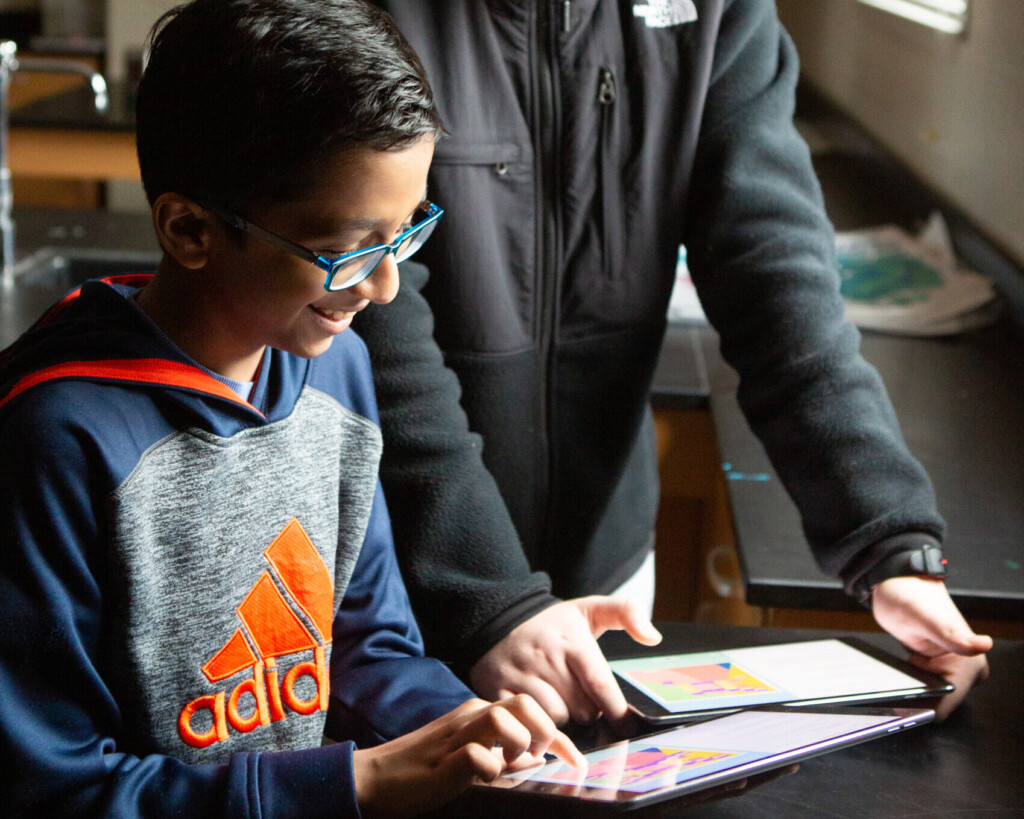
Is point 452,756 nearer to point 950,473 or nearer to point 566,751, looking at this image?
point 566,751

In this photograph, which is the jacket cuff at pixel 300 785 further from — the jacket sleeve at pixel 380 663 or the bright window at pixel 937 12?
the bright window at pixel 937 12

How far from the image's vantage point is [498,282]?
3.93ft

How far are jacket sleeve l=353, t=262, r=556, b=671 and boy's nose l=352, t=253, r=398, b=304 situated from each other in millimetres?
279

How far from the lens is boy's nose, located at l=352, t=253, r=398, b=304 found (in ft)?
2.48

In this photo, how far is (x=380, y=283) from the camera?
2.49 ft

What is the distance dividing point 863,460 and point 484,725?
550mm

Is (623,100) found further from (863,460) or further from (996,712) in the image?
(996,712)

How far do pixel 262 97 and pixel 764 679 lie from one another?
58 centimetres

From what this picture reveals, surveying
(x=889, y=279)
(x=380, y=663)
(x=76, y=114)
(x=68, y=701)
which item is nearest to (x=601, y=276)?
(x=380, y=663)

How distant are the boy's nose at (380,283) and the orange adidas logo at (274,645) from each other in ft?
0.62

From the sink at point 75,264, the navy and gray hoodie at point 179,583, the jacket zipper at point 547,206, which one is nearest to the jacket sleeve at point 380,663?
the navy and gray hoodie at point 179,583

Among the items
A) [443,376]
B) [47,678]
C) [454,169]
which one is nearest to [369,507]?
[443,376]

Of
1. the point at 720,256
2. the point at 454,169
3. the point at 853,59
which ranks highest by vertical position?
the point at 454,169

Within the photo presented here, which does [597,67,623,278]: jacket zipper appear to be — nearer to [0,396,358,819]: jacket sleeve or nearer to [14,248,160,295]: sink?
[0,396,358,819]: jacket sleeve
